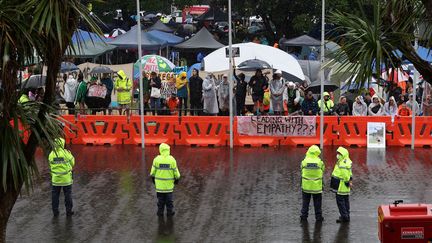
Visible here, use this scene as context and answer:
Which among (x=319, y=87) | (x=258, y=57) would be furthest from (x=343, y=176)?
(x=258, y=57)

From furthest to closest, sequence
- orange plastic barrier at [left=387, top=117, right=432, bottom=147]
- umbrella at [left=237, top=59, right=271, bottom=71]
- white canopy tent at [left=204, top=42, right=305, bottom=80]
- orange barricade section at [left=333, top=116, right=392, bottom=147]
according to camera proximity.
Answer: white canopy tent at [left=204, top=42, right=305, bottom=80] → umbrella at [left=237, top=59, right=271, bottom=71] → orange barricade section at [left=333, top=116, right=392, bottom=147] → orange plastic barrier at [left=387, top=117, right=432, bottom=147]

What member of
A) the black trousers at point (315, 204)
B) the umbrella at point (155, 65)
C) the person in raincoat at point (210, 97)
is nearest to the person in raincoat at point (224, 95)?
the person in raincoat at point (210, 97)

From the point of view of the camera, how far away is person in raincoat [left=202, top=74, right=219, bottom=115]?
2680 centimetres

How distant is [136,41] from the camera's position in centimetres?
3803

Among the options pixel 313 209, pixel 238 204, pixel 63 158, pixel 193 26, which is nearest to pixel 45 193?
pixel 63 158

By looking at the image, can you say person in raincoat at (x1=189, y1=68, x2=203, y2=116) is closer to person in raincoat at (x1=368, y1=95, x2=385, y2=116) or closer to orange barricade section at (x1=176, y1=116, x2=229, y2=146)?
orange barricade section at (x1=176, y1=116, x2=229, y2=146)

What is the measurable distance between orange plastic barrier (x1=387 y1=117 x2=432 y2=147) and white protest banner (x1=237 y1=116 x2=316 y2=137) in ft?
7.75

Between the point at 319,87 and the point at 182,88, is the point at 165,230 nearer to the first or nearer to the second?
the point at 182,88

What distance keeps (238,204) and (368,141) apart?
7.85m

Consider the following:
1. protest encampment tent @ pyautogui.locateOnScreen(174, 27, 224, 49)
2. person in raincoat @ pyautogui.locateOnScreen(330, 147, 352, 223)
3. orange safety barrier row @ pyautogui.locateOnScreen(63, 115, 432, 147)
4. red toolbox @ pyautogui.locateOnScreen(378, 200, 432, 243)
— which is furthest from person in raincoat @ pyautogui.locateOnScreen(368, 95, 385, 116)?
red toolbox @ pyautogui.locateOnScreen(378, 200, 432, 243)

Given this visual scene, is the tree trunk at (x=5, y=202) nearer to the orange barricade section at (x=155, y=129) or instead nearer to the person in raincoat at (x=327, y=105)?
the orange barricade section at (x=155, y=129)

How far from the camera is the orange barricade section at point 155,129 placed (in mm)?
25531

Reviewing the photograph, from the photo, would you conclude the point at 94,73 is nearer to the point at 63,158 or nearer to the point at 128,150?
the point at 128,150

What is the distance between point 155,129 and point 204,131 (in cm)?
145
